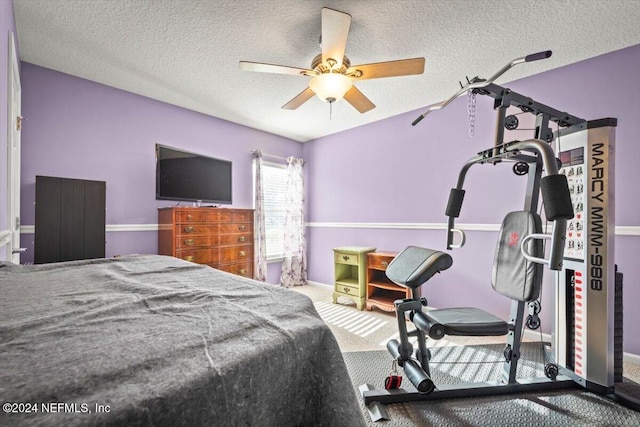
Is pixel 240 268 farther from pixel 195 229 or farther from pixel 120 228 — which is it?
pixel 120 228

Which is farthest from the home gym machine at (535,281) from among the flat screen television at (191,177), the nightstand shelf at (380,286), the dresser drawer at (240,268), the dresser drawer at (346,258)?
the flat screen television at (191,177)

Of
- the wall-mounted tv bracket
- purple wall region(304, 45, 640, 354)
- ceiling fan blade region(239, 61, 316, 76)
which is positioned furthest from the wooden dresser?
the wall-mounted tv bracket

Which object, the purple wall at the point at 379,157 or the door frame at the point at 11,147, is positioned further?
the purple wall at the point at 379,157

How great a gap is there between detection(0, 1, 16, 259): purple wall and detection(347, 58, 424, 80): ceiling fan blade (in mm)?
1986

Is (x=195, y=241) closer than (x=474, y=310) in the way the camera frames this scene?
No

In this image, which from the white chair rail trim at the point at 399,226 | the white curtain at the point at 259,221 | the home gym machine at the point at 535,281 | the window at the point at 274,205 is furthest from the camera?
the window at the point at 274,205

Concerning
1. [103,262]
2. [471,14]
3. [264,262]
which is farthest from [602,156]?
[264,262]

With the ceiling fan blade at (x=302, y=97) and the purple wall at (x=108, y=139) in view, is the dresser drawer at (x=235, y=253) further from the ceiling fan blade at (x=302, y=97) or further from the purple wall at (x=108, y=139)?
the ceiling fan blade at (x=302, y=97)

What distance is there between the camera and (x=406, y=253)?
5.84 feet

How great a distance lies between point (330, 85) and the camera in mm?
1953

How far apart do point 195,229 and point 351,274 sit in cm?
207

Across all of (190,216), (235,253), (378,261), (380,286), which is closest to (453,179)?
(378,261)

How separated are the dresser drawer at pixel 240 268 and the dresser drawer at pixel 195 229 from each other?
1.40ft

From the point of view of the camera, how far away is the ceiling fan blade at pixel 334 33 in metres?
1.56
